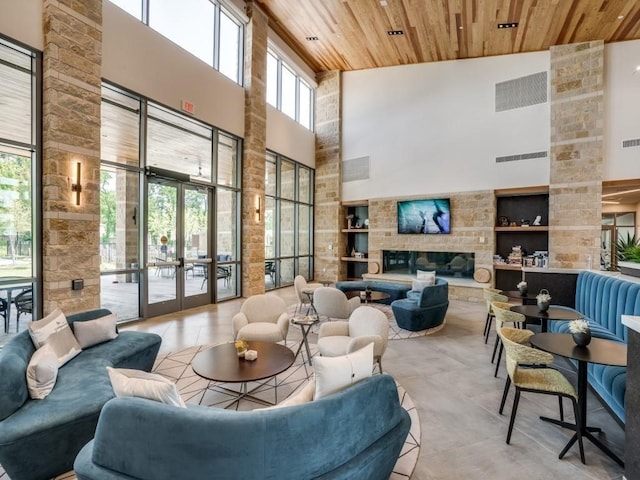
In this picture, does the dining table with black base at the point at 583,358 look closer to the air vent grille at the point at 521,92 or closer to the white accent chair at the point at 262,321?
the white accent chair at the point at 262,321

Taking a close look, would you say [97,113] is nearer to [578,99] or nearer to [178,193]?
[178,193]

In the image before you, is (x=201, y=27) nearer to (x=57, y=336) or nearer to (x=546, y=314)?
(x=57, y=336)

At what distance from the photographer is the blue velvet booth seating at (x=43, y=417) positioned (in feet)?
6.70

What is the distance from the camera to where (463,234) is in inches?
349

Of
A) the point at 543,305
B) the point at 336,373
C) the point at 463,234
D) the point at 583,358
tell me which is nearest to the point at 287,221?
the point at 463,234

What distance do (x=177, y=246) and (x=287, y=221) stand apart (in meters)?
4.03

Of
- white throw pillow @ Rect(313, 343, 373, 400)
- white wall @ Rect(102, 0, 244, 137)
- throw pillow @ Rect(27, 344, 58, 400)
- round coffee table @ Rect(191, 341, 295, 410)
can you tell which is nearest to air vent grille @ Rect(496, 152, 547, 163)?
white wall @ Rect(102, 0, 244, 137)

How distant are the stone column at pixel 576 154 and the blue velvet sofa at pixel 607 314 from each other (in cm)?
256

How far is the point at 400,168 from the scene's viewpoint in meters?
9.89

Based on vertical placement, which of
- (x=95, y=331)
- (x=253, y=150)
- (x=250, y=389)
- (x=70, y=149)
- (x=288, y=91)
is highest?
(x=288, y=91)

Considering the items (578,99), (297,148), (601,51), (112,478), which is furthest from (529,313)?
(297,148)

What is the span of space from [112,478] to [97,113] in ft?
16.8

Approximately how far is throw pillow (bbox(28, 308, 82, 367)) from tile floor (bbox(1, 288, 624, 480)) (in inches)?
59.0

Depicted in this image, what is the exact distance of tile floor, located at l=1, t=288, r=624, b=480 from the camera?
7.68 ft
